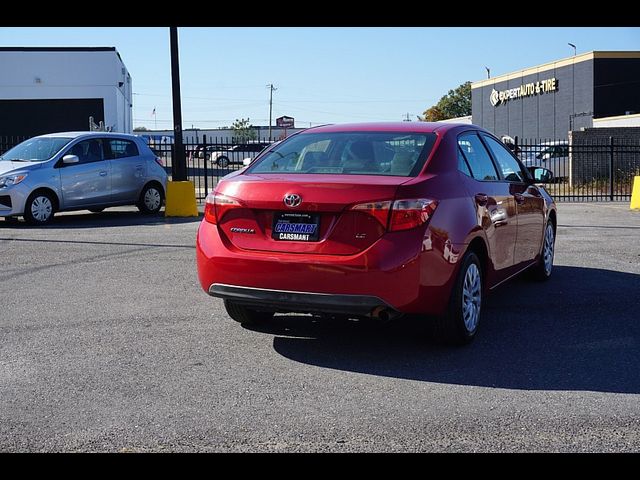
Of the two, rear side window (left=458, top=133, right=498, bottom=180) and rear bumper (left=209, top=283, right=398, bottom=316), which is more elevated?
rear side window (left=458, top=133, right=498, bottom=180)

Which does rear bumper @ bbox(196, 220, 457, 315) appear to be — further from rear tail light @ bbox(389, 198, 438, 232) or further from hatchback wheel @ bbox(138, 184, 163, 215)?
hatchback wheel @ bbox(138, 184, 163, 215)

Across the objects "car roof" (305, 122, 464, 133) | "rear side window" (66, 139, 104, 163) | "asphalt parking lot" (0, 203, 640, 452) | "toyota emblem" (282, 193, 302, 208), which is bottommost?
"asphalt parking lot" (0, 203, 640, 452)

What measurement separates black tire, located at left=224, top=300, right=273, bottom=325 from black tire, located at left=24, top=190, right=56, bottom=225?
913 centimetres

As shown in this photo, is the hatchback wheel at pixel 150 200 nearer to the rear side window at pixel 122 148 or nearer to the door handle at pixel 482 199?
the rear side window at pixel 122 148

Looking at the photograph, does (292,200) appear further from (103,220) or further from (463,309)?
(103,220)

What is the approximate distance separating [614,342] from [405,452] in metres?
2.87

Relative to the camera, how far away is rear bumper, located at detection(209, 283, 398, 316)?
224 inches

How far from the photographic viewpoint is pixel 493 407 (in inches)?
A: 195

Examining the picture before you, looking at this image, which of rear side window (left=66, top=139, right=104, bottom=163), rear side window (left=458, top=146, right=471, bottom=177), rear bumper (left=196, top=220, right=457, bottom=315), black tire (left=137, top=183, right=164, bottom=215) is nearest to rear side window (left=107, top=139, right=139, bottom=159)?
rear side window (left=66, top=139, right=104, bottom=163)

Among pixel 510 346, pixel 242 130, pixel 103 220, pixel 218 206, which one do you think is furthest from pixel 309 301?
pixel 242 130

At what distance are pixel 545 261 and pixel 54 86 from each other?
1800 inches

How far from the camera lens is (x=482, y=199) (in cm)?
667

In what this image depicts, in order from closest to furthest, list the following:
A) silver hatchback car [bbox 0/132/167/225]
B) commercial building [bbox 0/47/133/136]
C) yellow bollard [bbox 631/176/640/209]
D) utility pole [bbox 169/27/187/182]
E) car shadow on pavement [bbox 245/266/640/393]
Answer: car shadow on pavement [bbox 245/266/640/393] < silver hatchback car [bbox 0/132/167/225] < utility pole [bbox 169/27/187/182] < yellow bollard [bbox 631/176/640/209] < commercial building [bbox 0/47/133/136]
